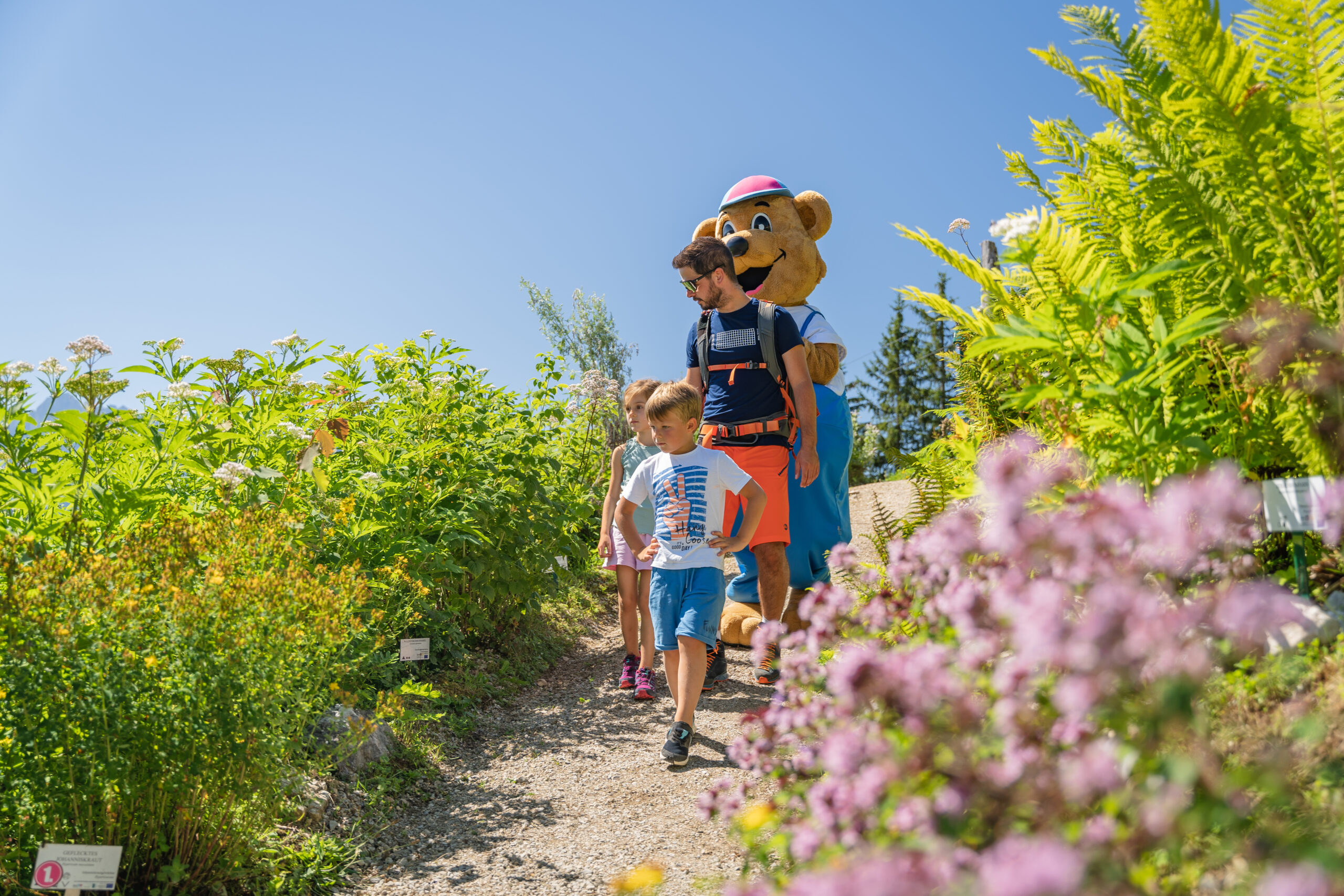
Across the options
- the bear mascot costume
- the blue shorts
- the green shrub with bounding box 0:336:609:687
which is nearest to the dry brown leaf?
the green shrub with bounding box 0:336:609:687

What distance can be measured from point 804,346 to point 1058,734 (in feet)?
10.4

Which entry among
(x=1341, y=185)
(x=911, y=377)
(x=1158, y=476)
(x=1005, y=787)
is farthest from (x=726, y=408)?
(x=911, y=377)

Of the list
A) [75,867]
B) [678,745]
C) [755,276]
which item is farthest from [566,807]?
[755,276]

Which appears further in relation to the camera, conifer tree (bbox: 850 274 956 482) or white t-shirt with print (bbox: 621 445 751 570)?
conifer tree (bbox: 850 274 956 482)

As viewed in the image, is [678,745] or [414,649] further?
[414,649]

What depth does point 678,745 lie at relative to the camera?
10.1 feet

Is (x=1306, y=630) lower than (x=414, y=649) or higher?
higher

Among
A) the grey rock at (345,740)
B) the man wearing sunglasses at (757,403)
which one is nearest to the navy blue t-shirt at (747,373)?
the man wearing sunglasses at (757,403)

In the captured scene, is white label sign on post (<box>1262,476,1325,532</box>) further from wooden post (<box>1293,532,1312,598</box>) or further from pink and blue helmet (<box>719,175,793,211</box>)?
pink and blue helmet (<box>719,175,793,211</box>)

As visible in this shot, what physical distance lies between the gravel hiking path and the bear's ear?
3.16m

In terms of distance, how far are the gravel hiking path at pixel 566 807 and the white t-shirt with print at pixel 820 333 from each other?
1.90 m

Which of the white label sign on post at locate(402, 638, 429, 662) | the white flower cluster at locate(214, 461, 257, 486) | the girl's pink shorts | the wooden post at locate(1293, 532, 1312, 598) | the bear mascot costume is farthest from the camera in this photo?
the bear mascot costume

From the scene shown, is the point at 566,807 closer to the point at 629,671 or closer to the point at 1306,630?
the point at 629,671

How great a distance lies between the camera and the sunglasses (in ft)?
13.0
